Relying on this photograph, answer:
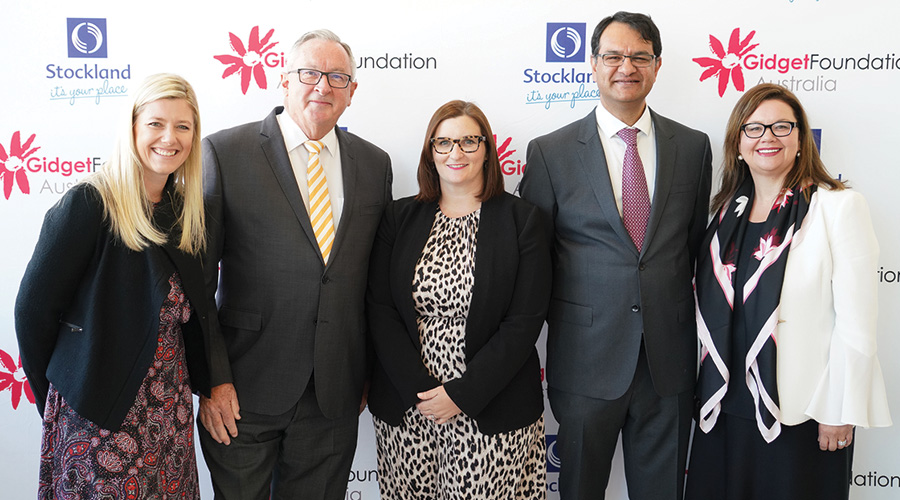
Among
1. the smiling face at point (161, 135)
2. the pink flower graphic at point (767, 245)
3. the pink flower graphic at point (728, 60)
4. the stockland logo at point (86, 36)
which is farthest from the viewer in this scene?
the pink flower graphic at point (728, 60)

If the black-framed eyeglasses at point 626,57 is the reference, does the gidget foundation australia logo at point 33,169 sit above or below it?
below

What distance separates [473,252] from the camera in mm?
2129

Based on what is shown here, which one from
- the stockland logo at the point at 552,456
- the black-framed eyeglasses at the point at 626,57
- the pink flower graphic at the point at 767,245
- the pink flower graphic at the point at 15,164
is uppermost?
the black-framed eyeglasses at the point at 626,57

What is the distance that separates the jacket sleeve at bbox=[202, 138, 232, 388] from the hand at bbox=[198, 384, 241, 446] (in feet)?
0.12

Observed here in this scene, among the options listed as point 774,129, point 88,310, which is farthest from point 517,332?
point 88,310

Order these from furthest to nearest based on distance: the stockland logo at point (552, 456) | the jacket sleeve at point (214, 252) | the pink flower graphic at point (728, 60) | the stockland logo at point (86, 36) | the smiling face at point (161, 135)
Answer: the stockland logo at point (552, 456), the pink flower graphic at point (728, 60), the stockland logo at point (86, 36), the jacket sleeve at point (214, 252), the smiling face at point (161, 135)

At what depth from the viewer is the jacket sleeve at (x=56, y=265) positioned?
1638 millimetres

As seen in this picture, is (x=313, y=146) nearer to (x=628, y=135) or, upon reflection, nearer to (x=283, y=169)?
(x=283, y=169)

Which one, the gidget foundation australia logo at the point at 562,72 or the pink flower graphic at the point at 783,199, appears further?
the gidget foundation australia logo at the point at 562,72

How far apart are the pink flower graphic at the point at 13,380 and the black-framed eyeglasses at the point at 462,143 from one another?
1.97 meters

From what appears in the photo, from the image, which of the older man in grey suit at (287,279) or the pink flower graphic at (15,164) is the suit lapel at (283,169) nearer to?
the older man in grey suit at (287,279)

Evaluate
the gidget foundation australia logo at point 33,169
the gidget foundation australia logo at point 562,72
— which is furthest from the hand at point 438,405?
the gidget foundation australia logo at point 33,169

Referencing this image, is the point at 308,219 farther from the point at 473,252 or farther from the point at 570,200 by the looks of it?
the point at 570,200

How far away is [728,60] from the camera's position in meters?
2.66
